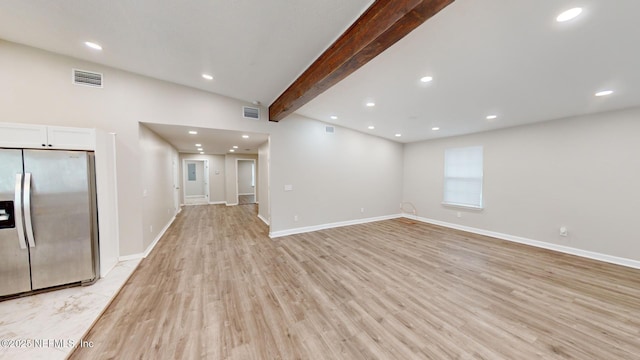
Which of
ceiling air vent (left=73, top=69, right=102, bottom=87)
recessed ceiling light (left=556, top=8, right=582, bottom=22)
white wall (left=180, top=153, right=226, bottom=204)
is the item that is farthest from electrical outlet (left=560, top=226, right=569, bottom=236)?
white wall (left=180, top=153, right=226, bottom=204)

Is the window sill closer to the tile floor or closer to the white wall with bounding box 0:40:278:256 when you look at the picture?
the white wall with bounding box 0:40:278:256

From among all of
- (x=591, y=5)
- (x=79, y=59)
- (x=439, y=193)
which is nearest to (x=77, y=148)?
(x=79, y=59)

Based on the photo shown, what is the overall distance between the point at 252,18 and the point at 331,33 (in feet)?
2.58

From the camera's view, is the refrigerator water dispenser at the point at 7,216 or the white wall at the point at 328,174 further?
the white wall at the point at 328,174

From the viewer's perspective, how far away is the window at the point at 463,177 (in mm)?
5168

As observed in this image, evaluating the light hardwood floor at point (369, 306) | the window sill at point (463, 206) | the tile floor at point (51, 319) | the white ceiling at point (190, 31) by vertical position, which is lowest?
the light hardwood floor at point (369, 306)

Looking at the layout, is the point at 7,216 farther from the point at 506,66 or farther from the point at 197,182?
the point at 197,182

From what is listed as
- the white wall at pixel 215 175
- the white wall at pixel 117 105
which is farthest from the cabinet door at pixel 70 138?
the white wall at pixel 215 175

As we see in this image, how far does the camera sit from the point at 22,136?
2.30 meters

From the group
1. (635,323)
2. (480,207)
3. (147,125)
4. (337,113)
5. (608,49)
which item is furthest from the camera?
(480,207)

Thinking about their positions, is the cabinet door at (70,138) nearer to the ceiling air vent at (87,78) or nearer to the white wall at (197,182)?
the ceiling air vent at (87,78)

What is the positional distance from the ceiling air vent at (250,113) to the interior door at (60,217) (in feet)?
7.99

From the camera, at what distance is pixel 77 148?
2588 mm

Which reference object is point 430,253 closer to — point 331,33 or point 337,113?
point 337,113
